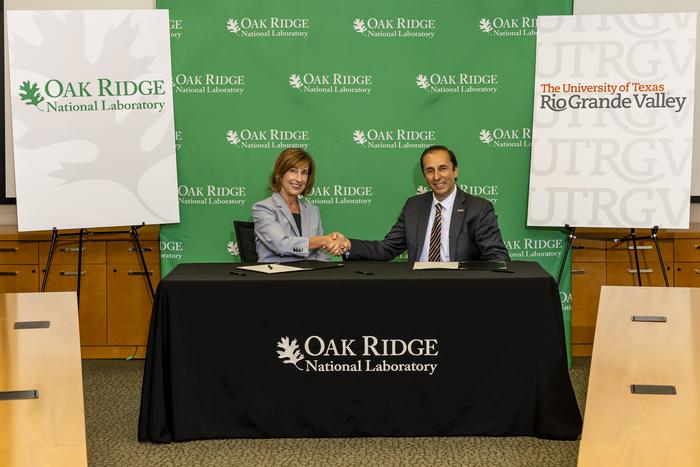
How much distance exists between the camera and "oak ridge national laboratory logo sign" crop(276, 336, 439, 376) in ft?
10.2

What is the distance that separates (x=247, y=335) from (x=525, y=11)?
9.54ft

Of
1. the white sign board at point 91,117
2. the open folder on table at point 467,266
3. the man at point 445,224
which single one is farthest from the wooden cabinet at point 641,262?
the white sign board at point 91,117

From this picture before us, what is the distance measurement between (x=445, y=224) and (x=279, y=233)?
0.89 m

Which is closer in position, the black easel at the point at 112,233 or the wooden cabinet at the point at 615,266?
the black easel at the point at 112,233

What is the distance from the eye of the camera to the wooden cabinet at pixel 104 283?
475 centimetres

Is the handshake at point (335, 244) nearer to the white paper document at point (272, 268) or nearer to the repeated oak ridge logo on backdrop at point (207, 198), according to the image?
the white paper document at point (272, 268)

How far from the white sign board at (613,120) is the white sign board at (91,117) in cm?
237

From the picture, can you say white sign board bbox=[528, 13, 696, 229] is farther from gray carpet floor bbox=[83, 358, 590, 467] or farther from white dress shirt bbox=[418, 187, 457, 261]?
gray carpet floor bbox=[83, 358, 590, 467]

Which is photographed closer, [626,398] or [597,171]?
[626,398]

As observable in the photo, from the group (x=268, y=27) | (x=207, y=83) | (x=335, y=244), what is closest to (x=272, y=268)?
(x=335, y=244)

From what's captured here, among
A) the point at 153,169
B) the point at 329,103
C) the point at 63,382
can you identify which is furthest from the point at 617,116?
the point at 63,382

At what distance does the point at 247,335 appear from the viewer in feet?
10.2

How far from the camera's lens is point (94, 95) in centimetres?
443

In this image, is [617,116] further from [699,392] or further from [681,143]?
[699,392]
